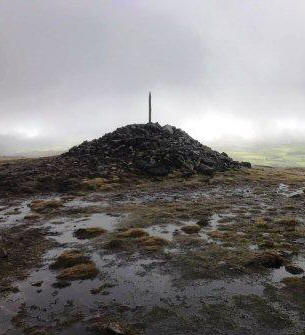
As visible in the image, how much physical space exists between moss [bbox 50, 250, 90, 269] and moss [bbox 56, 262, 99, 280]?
79 centimetres

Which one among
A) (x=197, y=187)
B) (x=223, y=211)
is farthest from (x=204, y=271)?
(x=197, y=187)

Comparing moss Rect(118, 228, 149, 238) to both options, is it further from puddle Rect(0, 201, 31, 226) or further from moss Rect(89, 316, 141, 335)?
moss Rect(89, 316, 141, 335)

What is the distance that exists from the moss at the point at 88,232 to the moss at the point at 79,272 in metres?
6.95

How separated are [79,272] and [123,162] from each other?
4133 cm

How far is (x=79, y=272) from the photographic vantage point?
23.7 m

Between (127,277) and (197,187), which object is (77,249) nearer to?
(127,277)

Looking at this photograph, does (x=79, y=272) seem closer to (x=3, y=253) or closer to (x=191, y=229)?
(x=3, y=253)

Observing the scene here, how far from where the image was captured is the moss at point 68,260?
82.2 ft

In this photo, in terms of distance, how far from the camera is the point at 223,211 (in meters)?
40.3

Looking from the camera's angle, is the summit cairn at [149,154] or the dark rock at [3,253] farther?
the summit cairn at [149,154]

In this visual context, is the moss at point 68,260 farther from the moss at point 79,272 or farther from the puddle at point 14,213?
the puddle at point 14,213

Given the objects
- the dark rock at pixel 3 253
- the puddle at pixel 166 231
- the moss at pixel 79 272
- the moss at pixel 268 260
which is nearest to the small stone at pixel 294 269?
the moss at pixel 268 260

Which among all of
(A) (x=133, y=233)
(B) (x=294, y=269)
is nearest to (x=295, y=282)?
(B) (x=294, y=269)

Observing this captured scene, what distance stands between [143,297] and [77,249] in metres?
9.33
